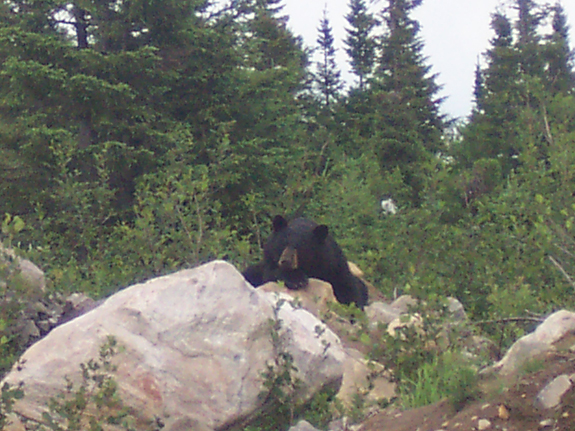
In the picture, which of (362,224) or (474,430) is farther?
(362,224)

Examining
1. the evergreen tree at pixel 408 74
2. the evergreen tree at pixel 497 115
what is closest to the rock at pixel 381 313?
the evergreen tree at pixel 497 115

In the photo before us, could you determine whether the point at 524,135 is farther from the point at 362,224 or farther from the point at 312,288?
the point at 312,288

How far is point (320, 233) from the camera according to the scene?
7.91 metres

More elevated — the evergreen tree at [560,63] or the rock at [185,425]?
the evergreen tree at [560,63]

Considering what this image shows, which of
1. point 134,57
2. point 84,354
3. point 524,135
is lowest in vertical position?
point 84,354

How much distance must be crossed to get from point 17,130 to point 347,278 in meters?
7.94

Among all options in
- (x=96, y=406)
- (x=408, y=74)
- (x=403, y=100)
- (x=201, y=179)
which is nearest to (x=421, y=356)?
(x=96, y=406)

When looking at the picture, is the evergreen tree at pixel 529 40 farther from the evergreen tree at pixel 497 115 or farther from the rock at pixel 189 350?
the rock at pixel 189 350

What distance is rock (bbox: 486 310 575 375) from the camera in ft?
12.2

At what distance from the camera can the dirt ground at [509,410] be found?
9.66 feet

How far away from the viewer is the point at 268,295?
17.1 feet

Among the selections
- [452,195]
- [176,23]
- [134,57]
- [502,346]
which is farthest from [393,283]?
[176,23]

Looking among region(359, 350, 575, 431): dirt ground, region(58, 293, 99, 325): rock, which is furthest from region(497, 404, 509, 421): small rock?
region(58, 293, 99, 325): rock

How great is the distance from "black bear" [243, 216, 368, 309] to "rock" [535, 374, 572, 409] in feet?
15.0
